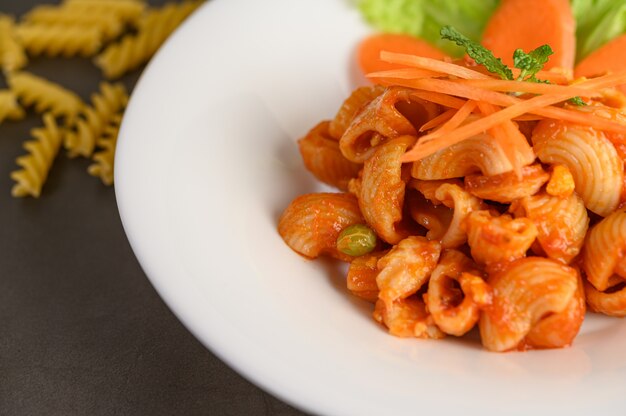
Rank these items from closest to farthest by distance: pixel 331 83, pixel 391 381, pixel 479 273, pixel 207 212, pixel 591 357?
1. pixel 391 381
2. pixel 591 357
3. pixel 479 273
4. pixel 207 212
5. pixel 331 83

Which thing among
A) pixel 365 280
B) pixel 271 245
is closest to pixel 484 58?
pixel 365 280

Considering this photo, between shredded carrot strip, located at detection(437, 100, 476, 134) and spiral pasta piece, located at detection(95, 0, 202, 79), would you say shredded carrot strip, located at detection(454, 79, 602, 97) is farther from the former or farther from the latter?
spiral pasta piece, located at detection(95, 0, 202, 79)

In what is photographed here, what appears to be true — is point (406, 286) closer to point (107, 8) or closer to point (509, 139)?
point (509, 139)

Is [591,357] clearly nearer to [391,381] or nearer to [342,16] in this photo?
[391,381]

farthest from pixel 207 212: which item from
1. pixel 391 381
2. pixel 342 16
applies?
pixel 342 16

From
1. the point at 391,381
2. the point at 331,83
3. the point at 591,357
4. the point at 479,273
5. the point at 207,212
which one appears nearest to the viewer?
the point at 391,381
